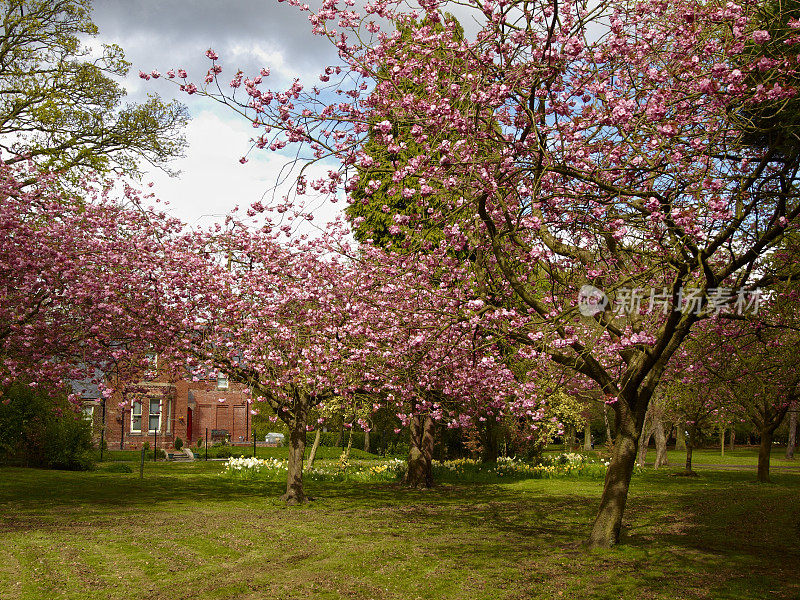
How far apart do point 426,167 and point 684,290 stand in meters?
4.67

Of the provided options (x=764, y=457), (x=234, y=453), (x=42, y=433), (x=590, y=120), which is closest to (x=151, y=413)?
(x=234, y=453)

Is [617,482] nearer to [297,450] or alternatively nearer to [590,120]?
[590,120]

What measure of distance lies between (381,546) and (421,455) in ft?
35.6

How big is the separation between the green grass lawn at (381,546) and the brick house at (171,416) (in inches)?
758

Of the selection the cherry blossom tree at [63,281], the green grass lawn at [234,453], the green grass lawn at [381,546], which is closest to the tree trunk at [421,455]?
the green grass lawn at [381,546]

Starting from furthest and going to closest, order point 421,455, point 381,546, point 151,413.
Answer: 1. point 151,413
2. point 421,455
3. point 381,546

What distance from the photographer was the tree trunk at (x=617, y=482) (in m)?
10.7

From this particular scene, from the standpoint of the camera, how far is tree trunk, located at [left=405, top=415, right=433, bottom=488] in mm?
22047

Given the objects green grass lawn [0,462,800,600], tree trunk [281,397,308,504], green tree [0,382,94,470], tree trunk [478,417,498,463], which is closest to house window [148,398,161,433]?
green tree [0,382,94,470]

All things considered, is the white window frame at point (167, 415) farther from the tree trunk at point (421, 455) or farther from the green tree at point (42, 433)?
the tree trunk at point (421, 455)

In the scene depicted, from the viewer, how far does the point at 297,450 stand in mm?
17047

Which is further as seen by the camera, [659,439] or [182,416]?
[182,416]

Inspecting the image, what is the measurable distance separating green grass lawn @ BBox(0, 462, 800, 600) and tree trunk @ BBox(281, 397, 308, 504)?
63 cm

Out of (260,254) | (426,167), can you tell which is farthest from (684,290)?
(260,254)
